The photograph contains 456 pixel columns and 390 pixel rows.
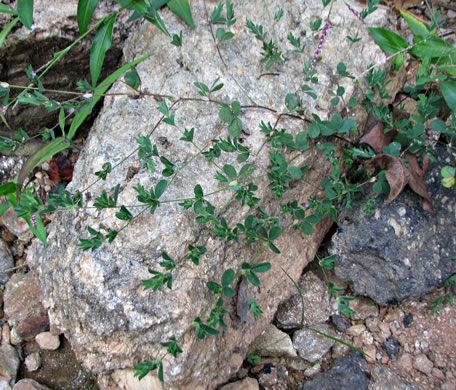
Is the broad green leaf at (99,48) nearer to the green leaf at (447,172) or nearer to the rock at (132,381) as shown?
the rock at (132,381)

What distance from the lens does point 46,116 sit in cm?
335

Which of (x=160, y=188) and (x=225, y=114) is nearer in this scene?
(x=160, y=188)

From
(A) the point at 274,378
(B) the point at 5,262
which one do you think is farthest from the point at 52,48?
(A) the point at 274,378

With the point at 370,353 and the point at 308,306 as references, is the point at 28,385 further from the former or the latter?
the point at 370,353

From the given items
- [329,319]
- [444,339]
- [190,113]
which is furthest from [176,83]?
[444,339]

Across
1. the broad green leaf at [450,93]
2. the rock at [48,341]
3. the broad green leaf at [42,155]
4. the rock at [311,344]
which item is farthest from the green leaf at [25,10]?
the rock at [311,344]

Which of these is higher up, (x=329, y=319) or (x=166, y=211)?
(x=166, y=211)

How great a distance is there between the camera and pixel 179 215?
2303 mm

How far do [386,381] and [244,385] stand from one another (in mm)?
875

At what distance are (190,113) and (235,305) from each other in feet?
3.72

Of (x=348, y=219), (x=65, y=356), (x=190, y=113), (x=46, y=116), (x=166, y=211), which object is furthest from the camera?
(x=46, y=116)

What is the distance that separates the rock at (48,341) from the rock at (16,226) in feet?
2.53

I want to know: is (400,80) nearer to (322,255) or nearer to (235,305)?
(322,255)

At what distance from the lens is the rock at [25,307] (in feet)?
9.87
